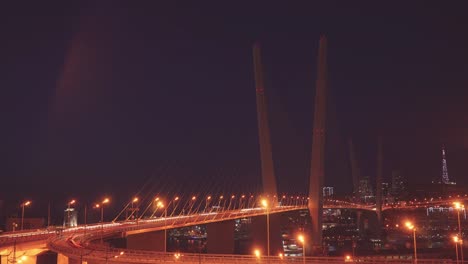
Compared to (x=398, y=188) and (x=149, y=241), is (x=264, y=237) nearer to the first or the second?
(x=149, y=241)

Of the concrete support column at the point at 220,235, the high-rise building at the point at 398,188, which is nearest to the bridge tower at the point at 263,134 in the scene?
the concrete support column at the point at 220,235

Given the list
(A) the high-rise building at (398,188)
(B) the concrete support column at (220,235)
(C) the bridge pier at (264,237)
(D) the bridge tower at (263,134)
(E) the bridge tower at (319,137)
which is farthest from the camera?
(A) the high-rise building at (398,188)

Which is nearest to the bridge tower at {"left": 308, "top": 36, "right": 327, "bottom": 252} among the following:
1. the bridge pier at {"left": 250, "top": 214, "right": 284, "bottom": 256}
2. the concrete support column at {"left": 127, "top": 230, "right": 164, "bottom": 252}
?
the bridge pier at {"left": 250, "top": 214, "right": 284, "bottom": 256}

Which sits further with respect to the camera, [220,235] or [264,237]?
[220,235]

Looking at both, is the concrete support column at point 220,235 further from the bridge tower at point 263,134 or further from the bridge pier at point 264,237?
the bridge tower at point 263,134

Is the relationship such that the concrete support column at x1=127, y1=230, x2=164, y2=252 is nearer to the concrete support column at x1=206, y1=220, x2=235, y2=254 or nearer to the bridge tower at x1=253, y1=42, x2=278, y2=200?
the bridge tower at x1=253, y1=42, x2=278, y2=200

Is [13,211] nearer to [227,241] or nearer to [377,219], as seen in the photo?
[227,241]

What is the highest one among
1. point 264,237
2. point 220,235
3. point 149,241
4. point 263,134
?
point 263,134

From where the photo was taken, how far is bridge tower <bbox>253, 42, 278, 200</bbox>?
4334 centimetres

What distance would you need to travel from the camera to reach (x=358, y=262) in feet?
67.0

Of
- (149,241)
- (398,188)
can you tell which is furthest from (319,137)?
(398,188)

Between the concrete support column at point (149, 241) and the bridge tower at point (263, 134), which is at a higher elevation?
the bridge tower at point (263, 134)

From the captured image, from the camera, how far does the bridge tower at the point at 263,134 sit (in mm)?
43344

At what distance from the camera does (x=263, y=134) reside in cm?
4416
